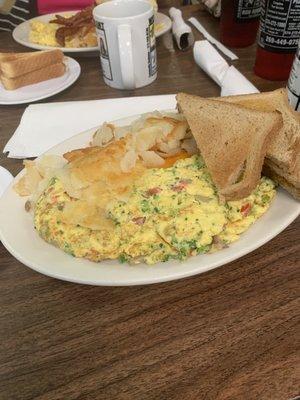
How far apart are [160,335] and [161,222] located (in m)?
0.18

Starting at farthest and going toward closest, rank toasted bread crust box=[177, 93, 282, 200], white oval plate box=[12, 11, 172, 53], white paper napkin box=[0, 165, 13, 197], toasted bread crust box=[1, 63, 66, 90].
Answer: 1. white oval plate box=[12, 11, 172, 53]
2. toasted bread crust box=[1, 63, 66, 90]
3. white paper napkin box=[0, 165, 13, 197]
4. toasted bread crust box=[177, 93, 282, 200]

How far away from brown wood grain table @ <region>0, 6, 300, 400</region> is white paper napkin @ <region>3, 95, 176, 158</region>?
36 cm

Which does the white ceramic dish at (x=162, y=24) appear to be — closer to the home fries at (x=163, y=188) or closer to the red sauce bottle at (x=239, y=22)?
the red sauce bottle at (x=239, y=22)

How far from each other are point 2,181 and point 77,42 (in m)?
0.80

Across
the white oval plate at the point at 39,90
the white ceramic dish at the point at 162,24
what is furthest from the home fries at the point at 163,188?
the white ceramic dish at the point at 162,24

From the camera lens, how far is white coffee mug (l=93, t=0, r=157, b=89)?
3.82 ft

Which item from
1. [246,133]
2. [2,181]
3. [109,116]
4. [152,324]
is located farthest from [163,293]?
[109,116]

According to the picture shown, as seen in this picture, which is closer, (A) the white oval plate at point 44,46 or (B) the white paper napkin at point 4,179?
(B) the white paper napkin at point 4,179

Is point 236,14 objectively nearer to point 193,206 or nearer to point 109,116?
point 109,116

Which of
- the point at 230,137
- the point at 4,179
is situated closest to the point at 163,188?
the point at 230,137

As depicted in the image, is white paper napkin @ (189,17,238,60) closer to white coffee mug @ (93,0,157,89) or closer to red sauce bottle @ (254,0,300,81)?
red sauce bottle @ (254,0,300,81)

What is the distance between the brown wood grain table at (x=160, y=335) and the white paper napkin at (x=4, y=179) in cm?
17

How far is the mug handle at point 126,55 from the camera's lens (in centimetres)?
115

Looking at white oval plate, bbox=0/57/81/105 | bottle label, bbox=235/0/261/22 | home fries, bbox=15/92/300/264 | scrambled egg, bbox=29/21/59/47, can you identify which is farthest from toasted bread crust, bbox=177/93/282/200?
scrambled egg, bbox=29/21/59/47
